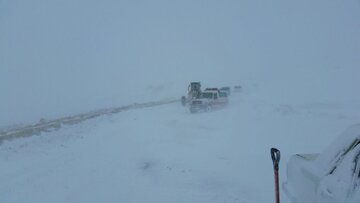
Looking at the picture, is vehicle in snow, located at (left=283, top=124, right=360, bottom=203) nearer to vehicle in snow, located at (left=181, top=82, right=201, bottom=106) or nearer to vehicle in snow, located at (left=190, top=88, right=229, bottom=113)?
vehicle in snow, located at (left=190, top=88, right=229, bottom=113)

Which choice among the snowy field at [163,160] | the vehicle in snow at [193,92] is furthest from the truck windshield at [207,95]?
the snowy field at [163,160]

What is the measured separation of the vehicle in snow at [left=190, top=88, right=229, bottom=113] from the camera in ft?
114

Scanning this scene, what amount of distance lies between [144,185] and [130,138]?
9.43m

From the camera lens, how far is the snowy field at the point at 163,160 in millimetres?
10906

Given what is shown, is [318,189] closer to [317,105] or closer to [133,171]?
[133,171]

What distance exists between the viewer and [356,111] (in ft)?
89.7

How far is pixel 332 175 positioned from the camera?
486cm

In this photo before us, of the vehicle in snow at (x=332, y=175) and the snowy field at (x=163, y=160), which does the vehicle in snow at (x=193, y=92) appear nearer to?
the snowy field at (x=163, y=160)

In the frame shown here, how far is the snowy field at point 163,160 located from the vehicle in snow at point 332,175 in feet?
10.7

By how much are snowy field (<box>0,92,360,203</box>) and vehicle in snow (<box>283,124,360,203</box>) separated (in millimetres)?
3252

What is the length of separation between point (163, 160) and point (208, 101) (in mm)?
20928

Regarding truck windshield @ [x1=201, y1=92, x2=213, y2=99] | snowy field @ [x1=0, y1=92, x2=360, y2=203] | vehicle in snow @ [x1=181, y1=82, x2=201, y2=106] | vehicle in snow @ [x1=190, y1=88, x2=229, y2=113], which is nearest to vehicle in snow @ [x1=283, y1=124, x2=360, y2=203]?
snowy field @ [x1=0, y1=92, x2=360, y2=203]

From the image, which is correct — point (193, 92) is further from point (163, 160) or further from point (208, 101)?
point (163, 160)

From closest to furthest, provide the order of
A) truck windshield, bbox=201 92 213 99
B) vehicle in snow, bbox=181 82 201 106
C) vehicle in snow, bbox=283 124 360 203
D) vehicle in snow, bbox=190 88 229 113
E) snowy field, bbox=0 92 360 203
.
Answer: vehicle in snow, bbox=283 124 360 203
snowy field, bbox=0 92 360 203
vehicle in snow, bbox=190 88 229 113
truck windshield, bbox=201 92 213 99
vehicle in snow, bbox=181 82 201 106
